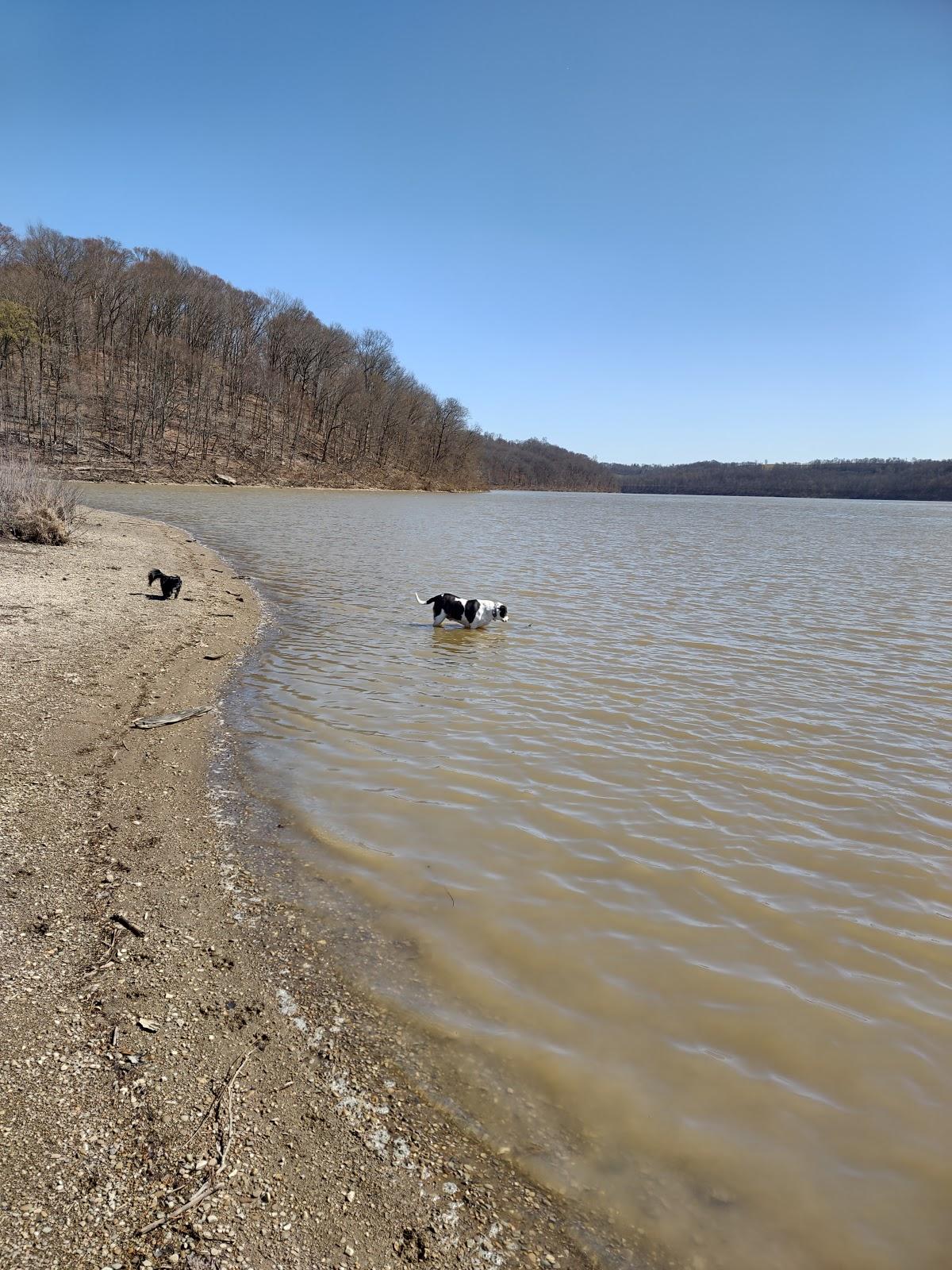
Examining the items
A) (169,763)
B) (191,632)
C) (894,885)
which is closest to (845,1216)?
(894,885)

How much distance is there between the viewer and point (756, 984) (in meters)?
3.74

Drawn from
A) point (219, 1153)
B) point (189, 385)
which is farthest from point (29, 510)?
point (189, 385)

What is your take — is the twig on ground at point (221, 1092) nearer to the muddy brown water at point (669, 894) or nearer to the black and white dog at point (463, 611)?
the muddy brown water at point (669, 894)

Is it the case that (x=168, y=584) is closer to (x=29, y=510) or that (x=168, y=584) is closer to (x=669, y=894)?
(x=29, y=510)

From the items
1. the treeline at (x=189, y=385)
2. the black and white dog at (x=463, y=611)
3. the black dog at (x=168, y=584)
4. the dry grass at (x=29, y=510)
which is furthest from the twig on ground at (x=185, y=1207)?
the treeline at (x=189, y=385)

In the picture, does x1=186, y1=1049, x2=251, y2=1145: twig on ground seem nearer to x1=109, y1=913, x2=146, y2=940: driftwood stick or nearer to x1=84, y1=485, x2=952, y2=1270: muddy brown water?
x1=84, y1=485, x2=952, y2=1270: muddy brown water

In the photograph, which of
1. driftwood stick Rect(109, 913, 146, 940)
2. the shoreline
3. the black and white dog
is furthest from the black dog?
driftwood stick Rect(109, 913, 146, 940)

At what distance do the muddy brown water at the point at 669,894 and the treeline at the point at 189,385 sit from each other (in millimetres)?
51601

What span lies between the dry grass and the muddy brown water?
704 cm

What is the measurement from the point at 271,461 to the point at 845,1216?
74.2 m

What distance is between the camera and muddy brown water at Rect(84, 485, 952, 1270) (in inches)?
107

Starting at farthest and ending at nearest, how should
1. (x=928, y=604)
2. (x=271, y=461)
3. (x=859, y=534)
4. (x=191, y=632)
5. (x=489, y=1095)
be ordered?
(x=271, y=461) → (x=859, y=534) → (x=928, y=604) → (x=191, y=632) → (x=489, y=1095)

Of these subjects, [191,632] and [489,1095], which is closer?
[489,1095]

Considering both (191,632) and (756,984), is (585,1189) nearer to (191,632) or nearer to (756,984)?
(756,984)
